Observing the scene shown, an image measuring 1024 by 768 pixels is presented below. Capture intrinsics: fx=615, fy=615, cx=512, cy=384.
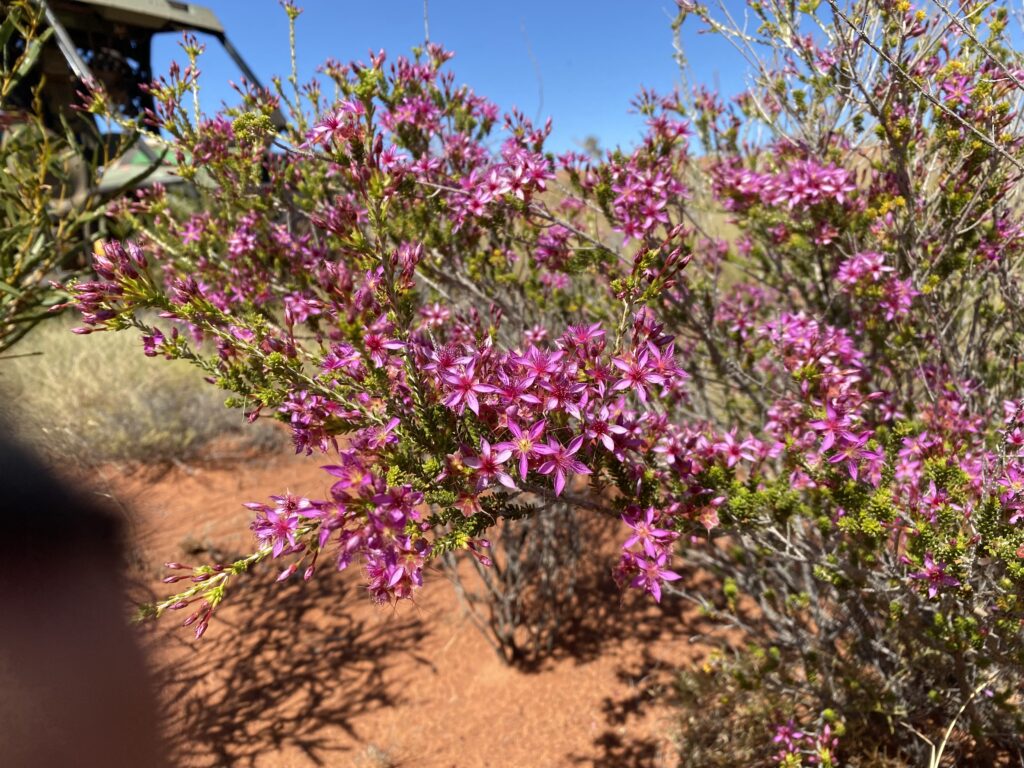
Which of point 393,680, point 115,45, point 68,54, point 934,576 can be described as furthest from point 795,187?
point 115,45

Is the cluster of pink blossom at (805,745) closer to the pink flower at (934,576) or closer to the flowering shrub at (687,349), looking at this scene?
the flowering shrub at (687,349)

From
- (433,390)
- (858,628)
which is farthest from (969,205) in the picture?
(433,390)

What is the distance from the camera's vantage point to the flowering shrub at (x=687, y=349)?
157 cm

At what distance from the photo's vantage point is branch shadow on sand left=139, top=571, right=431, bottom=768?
3291 millimetres

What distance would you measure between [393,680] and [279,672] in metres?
0.71

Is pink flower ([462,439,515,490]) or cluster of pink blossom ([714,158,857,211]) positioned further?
cluster of pink blossom ([714,158,857,211])

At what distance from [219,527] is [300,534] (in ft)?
13.2

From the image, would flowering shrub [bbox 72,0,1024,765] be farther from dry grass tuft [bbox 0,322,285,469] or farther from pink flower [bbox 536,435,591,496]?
dry grass tuft [bbox 0,322,285,469]

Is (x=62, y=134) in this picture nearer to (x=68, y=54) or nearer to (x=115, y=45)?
(x=68, y=54)

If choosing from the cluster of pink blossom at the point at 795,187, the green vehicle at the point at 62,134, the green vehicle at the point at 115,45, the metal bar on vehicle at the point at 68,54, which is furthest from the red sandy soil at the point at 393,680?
the green vehicle at the point at 115,45

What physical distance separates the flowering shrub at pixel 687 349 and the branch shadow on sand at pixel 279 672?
6.15 feet

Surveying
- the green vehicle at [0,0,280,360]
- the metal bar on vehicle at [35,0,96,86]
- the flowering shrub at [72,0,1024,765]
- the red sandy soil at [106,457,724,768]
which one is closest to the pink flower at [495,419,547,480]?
the flowering shrub at [72,0,1024,765]

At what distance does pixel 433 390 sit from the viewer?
1.62 m

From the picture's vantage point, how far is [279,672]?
3738 millimetres
